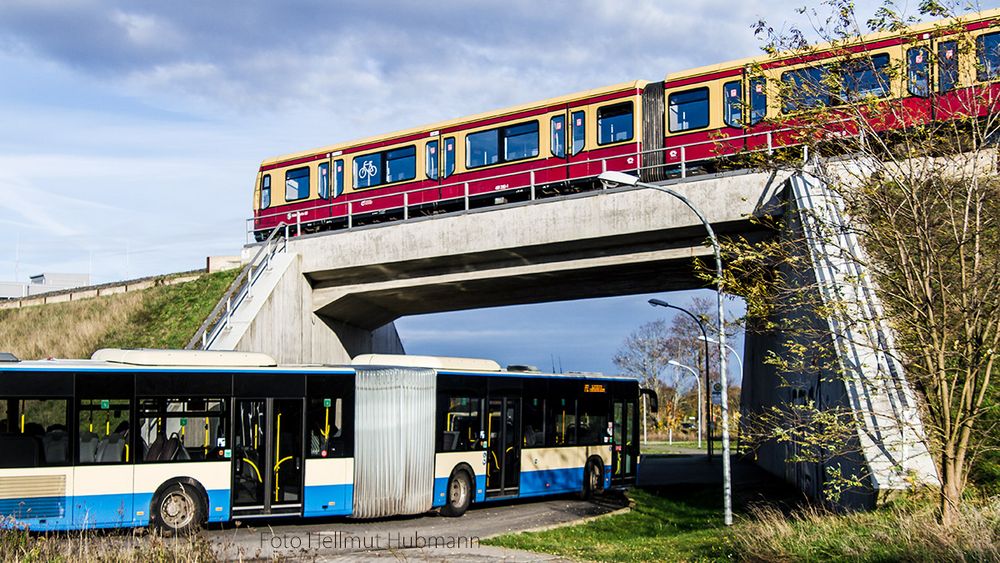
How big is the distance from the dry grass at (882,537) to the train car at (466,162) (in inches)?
587

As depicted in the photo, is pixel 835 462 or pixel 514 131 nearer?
pixel 835 462

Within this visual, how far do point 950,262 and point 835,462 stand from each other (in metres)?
5.09

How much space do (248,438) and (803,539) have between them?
957 cm

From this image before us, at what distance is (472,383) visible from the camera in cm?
2050

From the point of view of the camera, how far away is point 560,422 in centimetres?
2280

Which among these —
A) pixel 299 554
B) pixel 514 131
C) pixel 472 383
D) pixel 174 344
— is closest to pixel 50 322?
pixel 174 344

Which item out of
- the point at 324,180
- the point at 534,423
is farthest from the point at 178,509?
the point at 324,180

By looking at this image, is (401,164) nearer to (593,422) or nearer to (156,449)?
(593,422)

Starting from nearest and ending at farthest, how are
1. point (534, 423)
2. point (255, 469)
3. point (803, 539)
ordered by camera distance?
point (803, 539) < point (255, 469) < point (534, 423)

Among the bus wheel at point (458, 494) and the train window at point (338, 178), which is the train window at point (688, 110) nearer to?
the bus wheel at point (458, 494)

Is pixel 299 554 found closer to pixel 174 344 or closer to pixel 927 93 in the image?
pixel 927 93

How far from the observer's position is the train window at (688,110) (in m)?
27.1

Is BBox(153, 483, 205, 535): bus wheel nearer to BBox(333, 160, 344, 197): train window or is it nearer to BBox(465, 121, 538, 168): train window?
BBox(465, 121, 538, 168): train window

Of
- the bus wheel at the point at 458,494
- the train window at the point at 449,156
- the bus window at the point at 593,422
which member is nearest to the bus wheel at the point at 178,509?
the bus wheel at the point at 458,494
